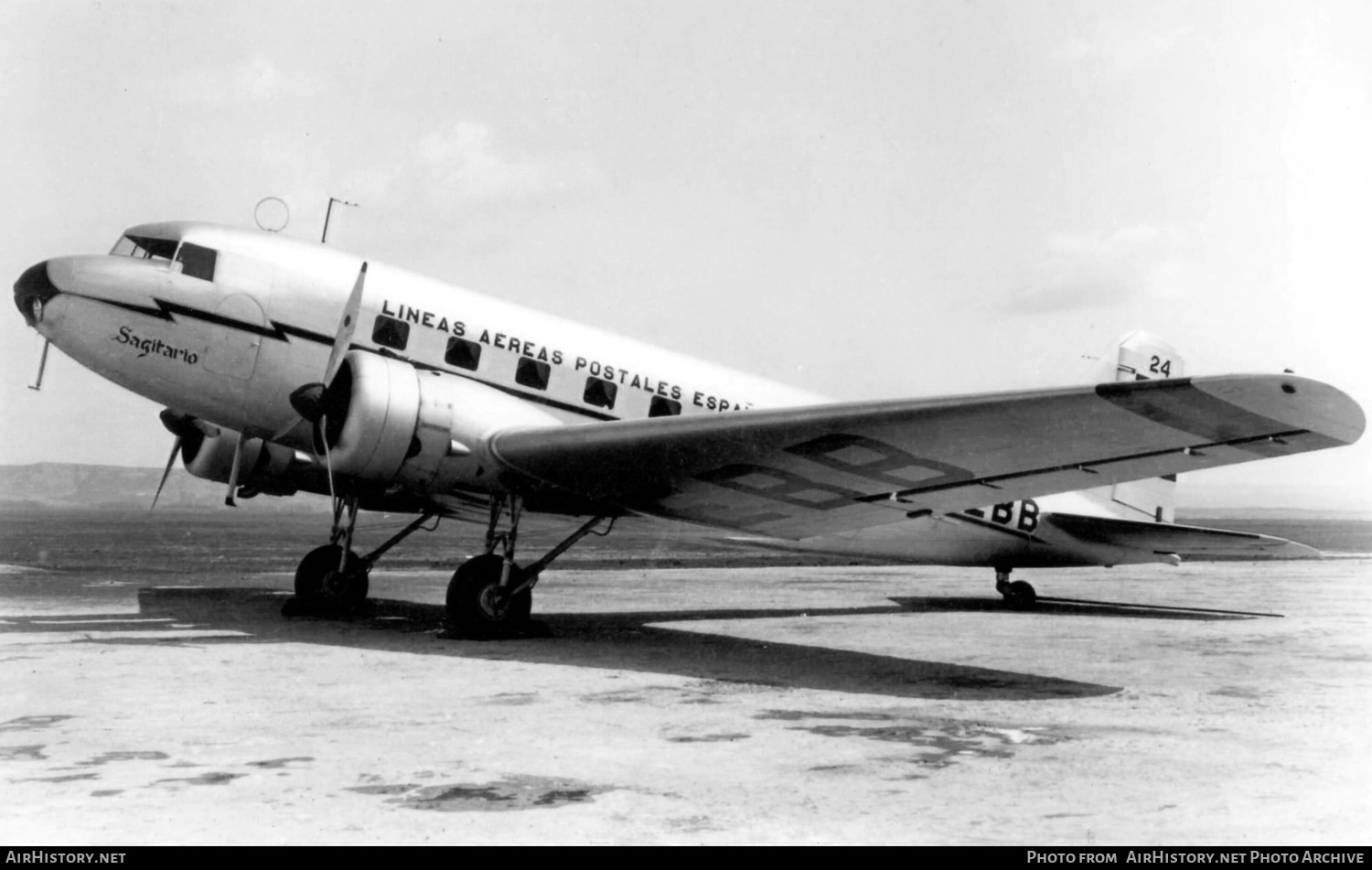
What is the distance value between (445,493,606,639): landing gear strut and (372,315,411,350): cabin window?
175 cm

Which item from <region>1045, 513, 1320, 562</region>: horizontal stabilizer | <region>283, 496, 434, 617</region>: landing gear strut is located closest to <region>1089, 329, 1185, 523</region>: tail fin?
<region>1045, 513, 1320, 562</region>: horizontal stabilizer

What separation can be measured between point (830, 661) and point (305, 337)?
570 centimetres

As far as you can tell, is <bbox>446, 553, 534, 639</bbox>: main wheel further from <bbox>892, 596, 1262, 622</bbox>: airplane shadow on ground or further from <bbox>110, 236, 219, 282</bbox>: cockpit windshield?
<bbox>892, 596, 1262, 622</bbox>: airplane shadow on ground

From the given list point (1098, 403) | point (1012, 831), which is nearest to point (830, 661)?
point (1098, 403)

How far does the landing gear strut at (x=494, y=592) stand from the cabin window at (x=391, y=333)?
1747 millimetres

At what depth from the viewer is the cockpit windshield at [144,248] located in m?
10.7

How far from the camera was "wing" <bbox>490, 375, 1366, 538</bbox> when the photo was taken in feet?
22.7

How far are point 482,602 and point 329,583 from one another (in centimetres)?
340

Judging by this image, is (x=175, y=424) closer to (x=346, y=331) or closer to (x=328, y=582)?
(x=328, y=582)

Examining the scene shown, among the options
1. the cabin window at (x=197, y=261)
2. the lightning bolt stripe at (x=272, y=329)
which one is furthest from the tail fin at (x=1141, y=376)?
the cabin window at (x=197, y=261)

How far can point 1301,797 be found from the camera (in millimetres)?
4969

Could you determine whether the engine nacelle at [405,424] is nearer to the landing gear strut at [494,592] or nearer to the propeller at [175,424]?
the landing gear strut at [494,592]
